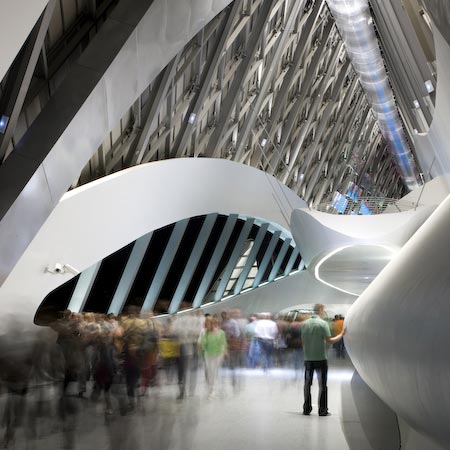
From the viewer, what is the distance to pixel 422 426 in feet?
9.98

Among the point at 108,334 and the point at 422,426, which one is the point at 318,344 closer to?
the point at 108,334

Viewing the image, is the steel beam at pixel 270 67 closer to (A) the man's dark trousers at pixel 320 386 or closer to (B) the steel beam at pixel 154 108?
(B) the steel beam at pixel 154 108

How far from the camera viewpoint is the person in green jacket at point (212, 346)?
864 cm

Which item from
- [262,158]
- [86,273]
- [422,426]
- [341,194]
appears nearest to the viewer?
[422,426]

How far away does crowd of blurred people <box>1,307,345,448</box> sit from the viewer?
5176 mm

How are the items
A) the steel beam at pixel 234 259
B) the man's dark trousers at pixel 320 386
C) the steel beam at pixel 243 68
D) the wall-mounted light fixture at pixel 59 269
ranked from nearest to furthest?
the man's dark trousers at pixel 320 386, the wall-mounted light fixture at pixel 59 269, the steel beam at pixel 243 68, the steel beam at pixel 234 259

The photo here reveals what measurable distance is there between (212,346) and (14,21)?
5.37m

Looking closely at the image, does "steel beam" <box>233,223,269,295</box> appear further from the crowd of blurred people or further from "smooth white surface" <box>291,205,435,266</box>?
the crowd of blurred people

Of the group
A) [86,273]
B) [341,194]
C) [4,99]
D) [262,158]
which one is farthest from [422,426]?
[341,194]

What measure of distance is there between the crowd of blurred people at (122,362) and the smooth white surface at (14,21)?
2.57 metres

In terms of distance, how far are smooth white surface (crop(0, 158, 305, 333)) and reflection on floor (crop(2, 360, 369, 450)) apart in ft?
3.44

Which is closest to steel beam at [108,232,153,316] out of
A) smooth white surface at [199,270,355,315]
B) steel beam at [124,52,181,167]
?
steel beam at [124,52,181,167]

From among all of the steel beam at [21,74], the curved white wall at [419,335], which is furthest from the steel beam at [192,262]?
the curved white wall at [419,335]

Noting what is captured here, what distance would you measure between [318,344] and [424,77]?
35.3 ft
